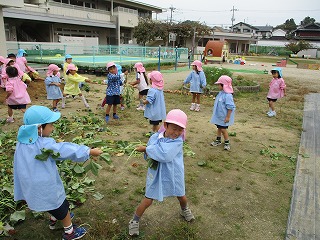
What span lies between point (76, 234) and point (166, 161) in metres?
1.36

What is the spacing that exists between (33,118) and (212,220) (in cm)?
251

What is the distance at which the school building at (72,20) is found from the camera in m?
27.6

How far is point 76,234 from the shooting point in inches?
123

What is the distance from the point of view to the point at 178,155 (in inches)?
126

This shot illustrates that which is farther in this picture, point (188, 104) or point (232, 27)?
point (232, 27)

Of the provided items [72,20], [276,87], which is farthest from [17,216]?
[72,20]

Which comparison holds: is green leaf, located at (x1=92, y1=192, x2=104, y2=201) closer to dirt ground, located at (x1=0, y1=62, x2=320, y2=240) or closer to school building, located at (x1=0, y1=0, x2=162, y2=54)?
dirt ground, located at (x1=0, y1=62, x2=320, y2=240)

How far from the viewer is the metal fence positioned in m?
19.2

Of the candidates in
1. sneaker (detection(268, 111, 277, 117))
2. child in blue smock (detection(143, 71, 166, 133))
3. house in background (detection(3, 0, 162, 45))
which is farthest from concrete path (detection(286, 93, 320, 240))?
house in background (detection(3, 0, 162, 45))

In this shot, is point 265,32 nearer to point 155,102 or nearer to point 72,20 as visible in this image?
point 72,20

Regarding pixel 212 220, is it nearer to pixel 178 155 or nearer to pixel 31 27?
pixel 178 155

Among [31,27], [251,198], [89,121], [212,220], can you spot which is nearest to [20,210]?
[212,220]

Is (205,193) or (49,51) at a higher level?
(49,51)

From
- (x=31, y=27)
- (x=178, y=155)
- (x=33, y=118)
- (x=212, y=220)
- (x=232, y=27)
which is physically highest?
(x=232, y=27)
